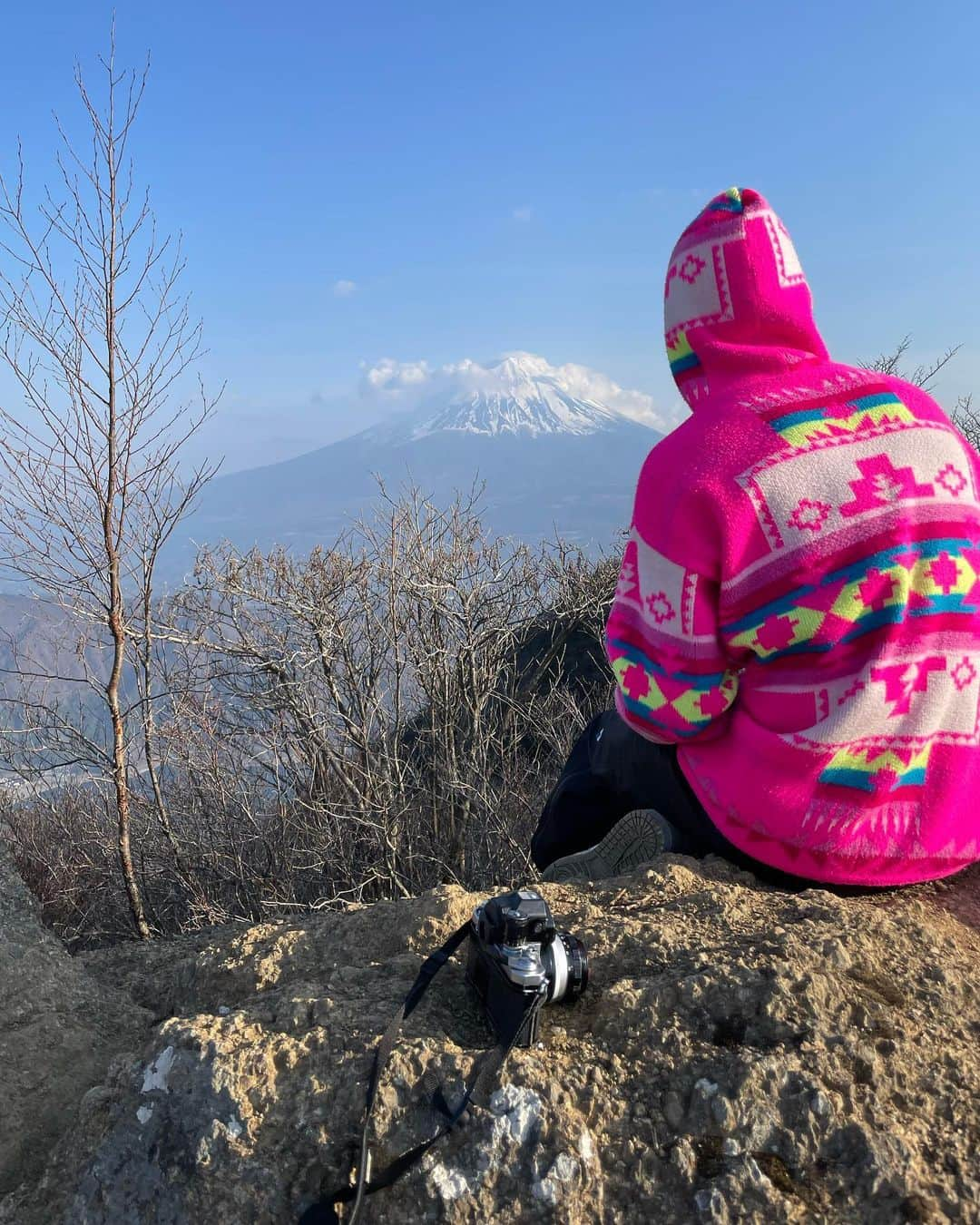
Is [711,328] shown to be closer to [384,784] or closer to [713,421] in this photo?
[713,421]

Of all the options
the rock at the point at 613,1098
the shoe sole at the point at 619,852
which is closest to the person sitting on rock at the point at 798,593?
the rock at the point at 613,1098

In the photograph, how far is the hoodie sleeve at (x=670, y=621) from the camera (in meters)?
1.82

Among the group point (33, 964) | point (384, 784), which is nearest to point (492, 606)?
point (384, 784)

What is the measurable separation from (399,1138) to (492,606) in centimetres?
762

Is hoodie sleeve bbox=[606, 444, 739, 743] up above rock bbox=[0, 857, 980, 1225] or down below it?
above

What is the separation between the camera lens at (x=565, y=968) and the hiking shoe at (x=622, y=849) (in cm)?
82

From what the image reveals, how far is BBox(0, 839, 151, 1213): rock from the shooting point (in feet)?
5.90

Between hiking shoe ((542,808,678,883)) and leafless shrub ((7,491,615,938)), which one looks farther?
leafless shrub ((7,491,615,938))

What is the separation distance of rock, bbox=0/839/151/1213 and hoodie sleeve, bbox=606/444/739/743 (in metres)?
1.45

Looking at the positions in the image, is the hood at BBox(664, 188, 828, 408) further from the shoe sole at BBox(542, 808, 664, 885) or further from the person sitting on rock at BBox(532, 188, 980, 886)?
the shoe sole at BBox(542, 808, 664, 885)

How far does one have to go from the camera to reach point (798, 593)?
5.87 ft

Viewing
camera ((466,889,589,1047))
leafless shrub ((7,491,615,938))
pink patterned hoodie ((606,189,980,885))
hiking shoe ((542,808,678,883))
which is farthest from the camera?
leafless shrub ((7,491,615,938))

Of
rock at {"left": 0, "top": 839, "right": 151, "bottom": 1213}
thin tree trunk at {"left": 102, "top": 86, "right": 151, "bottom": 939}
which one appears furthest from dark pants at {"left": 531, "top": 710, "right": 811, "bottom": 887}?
thin tree trunk at {"left": 102, "top": 86, "right": 151, "bottom": 939}

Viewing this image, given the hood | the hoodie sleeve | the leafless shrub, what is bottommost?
the leafless shrub
